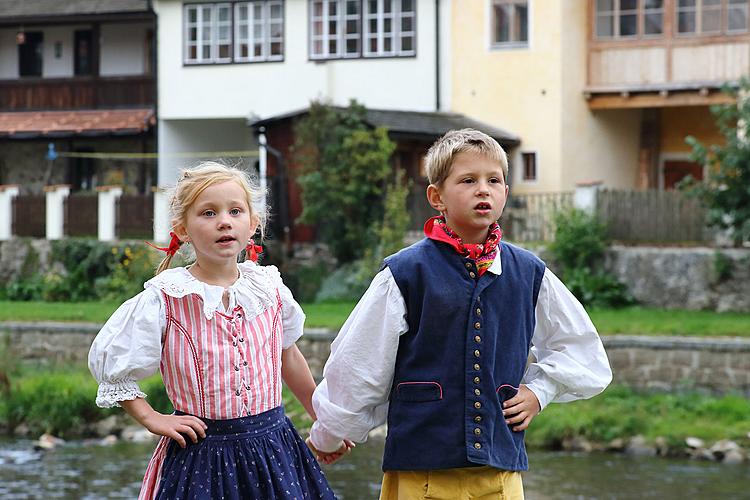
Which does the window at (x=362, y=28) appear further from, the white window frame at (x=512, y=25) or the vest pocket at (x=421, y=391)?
the vest pocket at (x=421, y=391)

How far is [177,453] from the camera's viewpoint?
15.1ft

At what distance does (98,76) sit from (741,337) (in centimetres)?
1634

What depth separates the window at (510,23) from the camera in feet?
78.5

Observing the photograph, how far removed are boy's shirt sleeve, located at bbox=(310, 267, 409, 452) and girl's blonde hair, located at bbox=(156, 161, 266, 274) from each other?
0.53m

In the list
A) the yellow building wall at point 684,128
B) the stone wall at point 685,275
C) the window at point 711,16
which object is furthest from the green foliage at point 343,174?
the yellow building wall at point 684,128

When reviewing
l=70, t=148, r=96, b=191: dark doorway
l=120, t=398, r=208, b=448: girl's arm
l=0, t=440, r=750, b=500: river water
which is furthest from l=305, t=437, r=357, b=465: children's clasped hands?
l=70, t=148, r=96, b=191: dark doorway

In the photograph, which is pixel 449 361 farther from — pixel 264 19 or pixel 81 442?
pixel 264 19

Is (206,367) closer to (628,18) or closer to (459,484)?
(459,484)

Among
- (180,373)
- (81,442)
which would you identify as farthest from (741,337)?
(180,373)

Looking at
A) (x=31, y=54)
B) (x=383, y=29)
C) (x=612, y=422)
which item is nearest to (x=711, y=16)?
(x=383, y=29)

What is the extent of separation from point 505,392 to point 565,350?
10.4 inches

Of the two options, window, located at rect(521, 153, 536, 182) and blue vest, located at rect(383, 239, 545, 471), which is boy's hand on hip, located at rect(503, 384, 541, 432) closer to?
blue vest, located at rect(383, 239, 545, 471)

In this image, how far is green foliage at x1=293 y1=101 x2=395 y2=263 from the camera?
21406 mm

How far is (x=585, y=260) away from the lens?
19.6 m
